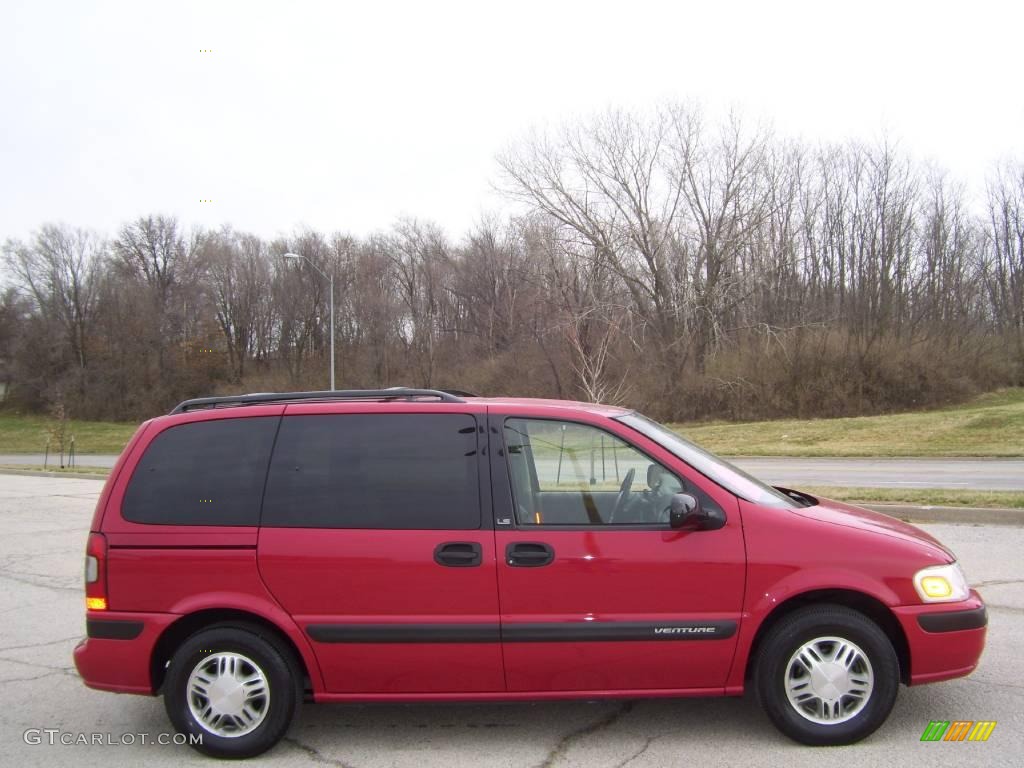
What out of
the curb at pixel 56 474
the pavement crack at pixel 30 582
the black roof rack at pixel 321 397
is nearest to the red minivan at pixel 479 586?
the black roof rack at pixel 321 397

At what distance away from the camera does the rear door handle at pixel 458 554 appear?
386cm

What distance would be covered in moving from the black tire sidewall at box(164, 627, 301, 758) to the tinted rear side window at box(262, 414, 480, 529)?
1.96ft

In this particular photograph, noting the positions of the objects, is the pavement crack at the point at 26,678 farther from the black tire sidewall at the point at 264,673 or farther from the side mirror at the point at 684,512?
the side mirror at the point at 684,512

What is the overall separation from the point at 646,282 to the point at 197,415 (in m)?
40.4

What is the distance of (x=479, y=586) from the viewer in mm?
3848

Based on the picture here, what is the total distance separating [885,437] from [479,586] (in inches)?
970

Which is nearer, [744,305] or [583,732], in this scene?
[583,732]

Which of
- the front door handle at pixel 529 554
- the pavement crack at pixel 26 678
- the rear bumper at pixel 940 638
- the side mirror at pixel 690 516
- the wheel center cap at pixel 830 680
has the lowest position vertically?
the pavement crack at pixel 26 678

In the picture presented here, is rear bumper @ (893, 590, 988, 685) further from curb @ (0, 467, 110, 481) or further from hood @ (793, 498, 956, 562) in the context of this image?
curb @ (0, 467, 110, 481)

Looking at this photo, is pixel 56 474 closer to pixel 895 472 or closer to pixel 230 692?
pixel 895 472

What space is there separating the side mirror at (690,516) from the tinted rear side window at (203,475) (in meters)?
2.07

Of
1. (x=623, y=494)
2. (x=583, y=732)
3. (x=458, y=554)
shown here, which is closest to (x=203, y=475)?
(x=458, y=554)

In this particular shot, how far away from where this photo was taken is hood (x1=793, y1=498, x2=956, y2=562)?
4023mm

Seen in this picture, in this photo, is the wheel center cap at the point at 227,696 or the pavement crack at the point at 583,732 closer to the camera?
the pavement crack at the point at 583,732
